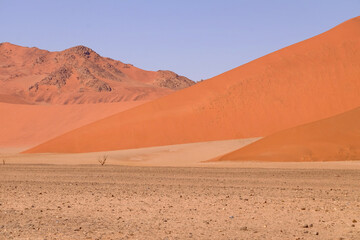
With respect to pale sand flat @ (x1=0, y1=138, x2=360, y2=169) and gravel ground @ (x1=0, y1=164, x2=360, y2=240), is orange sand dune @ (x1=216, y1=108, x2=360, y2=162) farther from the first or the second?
gravel ground @ (x1=0, y1=164, x2=360, y2=240)

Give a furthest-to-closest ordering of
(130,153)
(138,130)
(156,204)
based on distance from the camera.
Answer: (138,130)
(130,153)
(156,204)

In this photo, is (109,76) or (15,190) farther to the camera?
(109,76)

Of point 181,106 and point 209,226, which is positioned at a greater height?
point 181,106

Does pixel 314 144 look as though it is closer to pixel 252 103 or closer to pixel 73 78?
pixel 252 103

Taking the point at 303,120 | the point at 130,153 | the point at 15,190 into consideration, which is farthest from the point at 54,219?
the point at 303,120

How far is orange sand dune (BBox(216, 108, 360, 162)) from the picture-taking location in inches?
1219

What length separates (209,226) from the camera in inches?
415

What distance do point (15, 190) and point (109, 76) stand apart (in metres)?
127

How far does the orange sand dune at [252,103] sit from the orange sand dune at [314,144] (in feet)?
37.0

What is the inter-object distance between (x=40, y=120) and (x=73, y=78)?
55934 mm

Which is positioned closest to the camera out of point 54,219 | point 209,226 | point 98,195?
point 209,226

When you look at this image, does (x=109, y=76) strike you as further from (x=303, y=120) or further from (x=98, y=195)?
(x=98, y=195)

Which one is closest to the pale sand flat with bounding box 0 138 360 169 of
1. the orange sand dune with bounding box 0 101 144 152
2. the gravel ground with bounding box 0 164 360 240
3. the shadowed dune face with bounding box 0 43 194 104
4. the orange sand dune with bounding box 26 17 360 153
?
the orange sand dune with bounding box 26 17 360 153

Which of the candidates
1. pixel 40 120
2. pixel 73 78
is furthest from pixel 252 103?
pixel 73 78
